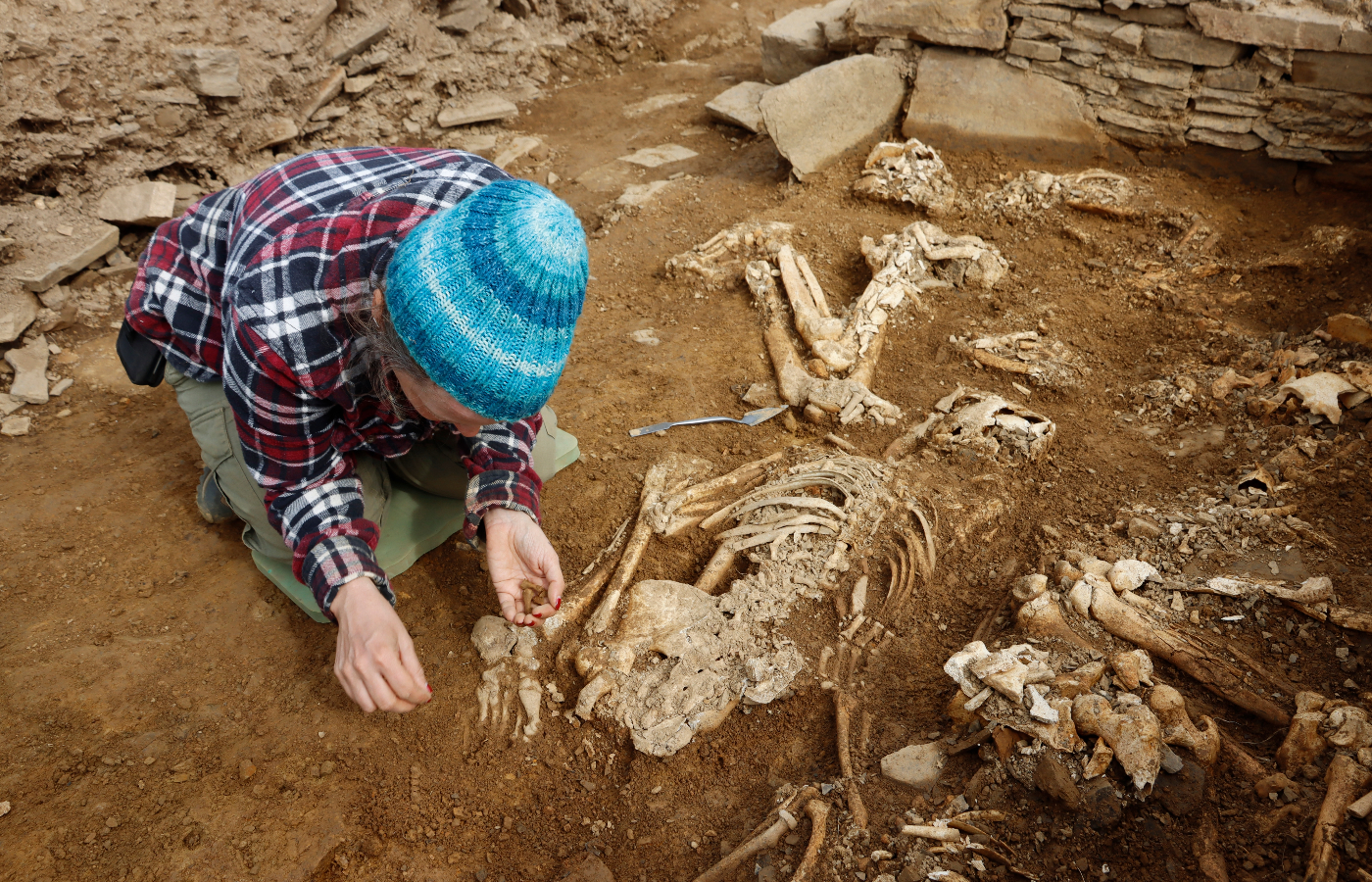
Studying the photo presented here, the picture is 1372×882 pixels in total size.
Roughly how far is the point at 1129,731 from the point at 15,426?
4.25 meters

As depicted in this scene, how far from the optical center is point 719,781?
6.89 feet

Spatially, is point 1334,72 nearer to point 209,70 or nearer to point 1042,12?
point 1042,12

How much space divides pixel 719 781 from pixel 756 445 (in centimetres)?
136

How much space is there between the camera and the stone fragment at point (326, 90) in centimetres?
538

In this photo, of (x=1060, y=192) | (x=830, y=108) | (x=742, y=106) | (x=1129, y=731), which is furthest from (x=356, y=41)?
(x=1129, y=731)

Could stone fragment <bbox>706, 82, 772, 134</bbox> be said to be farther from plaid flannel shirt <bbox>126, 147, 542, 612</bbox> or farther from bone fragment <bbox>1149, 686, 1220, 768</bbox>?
bone fragment <bbox>1149, 686, 1220, 768</bbox>

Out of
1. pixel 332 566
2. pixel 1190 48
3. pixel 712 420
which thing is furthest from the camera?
pixel 1190 48

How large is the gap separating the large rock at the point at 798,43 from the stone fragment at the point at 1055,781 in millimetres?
4977

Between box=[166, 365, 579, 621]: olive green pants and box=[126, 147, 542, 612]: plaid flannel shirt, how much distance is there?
0.11 meters

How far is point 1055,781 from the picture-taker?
1.74 metres

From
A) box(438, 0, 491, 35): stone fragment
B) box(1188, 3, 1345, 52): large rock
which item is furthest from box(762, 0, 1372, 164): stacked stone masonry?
box(438, 0, 491, 35): stone fragment

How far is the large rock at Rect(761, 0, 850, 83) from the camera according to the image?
557cm

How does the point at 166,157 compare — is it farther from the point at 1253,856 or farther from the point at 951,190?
the point at 1253,856

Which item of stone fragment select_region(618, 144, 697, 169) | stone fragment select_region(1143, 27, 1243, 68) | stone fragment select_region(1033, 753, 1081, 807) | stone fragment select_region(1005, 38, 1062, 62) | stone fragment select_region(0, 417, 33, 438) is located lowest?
stone fragment select_region(0, 417, 33, 438)
